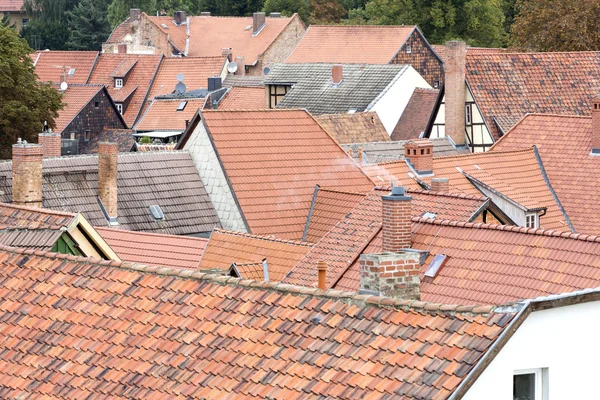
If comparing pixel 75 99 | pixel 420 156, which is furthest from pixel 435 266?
pixel 75 99

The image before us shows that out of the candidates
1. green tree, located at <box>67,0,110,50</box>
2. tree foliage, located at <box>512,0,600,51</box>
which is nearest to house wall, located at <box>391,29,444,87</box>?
tree foliage, located at <box>512,0,600,51</box>

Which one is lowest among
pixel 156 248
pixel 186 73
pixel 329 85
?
pixel 156 248

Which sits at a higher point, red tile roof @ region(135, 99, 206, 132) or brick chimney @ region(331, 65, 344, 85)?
red tile roof @ region(135, 99, 206, 132)

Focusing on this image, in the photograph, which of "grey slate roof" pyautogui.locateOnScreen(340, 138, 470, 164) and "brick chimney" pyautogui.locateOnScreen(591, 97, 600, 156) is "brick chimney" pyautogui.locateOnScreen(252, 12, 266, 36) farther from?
"brick chimney" pyautogui.locateOnScreen(591, 97, 600, 156)

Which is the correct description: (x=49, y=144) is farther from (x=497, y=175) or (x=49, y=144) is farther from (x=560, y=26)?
(x=560, y=26)

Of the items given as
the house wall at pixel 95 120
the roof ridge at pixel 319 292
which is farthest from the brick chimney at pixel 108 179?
Answer: the house wall at pixel 95 120
